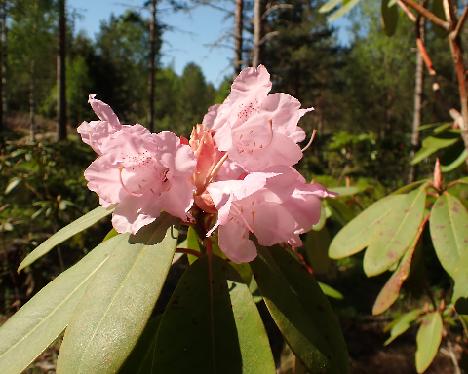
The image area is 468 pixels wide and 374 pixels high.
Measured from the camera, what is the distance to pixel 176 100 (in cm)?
3316

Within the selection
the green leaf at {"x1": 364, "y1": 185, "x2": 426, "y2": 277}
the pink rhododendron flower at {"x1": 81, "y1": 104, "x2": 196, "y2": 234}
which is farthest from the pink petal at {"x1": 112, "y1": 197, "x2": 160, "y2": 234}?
the green leaf at {"x1": 364, "y1": 185, "x2": 426, "y2": 277}

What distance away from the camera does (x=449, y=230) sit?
1047 millimetres

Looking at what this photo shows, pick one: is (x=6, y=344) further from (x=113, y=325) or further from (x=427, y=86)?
(x=427, y=86)

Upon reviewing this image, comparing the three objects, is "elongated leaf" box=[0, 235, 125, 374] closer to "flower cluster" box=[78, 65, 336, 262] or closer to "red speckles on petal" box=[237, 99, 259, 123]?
"flower cluster" box=[78, 65, 336, 262]

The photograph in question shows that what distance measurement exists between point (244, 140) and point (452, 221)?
2.27 feet

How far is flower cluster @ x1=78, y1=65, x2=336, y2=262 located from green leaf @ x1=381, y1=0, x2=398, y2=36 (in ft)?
3.64

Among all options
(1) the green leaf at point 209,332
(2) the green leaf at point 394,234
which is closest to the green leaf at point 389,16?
(2) the green leaf at point 394,234

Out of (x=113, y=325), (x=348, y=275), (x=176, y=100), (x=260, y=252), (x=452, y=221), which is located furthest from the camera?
(x=176, y=100)

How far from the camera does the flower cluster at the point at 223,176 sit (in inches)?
22.7

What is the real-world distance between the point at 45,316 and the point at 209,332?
25cm

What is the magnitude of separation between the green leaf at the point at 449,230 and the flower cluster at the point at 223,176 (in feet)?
1.76

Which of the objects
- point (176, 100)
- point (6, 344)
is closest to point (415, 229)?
point (6, 344)

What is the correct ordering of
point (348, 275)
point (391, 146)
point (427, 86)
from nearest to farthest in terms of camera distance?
1. point (348, 275)
2. point (391, 146)
3. point (427, 86)

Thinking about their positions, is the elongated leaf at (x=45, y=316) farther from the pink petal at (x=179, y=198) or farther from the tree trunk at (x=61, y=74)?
the tree trunk at (x=61, y=74)
